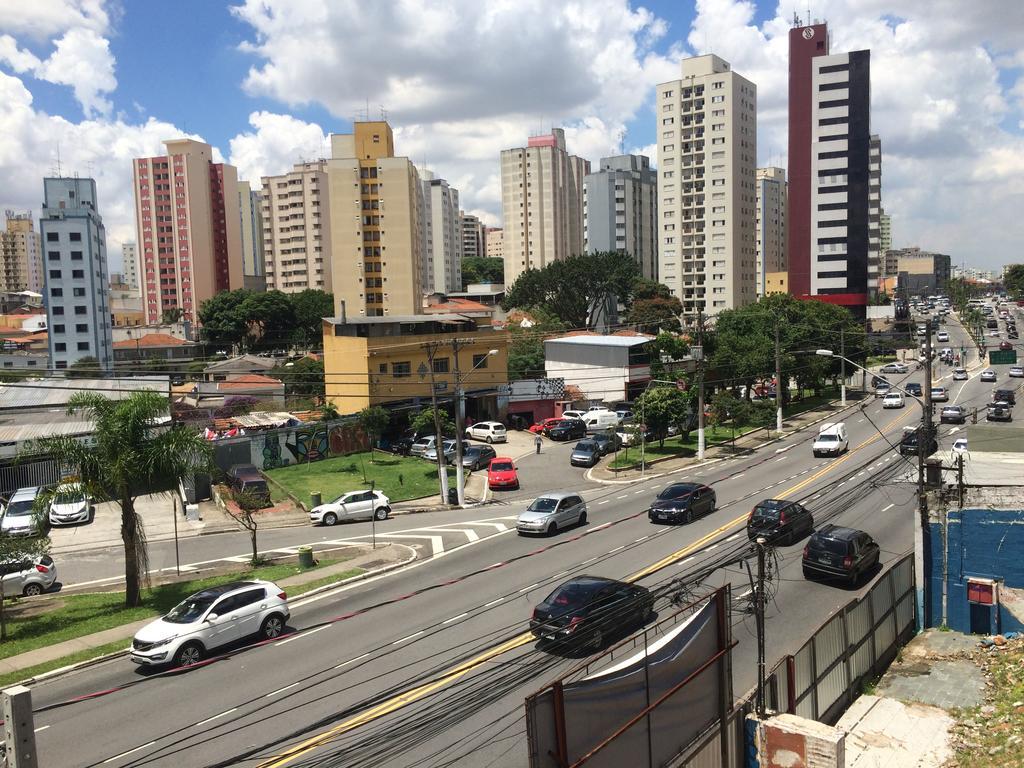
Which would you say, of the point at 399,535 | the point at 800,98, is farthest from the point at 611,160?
the point at 399,535

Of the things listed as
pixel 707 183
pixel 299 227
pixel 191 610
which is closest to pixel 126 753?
pixel 191 610

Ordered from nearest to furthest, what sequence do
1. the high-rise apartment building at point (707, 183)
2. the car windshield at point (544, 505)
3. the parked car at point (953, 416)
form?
the car windshield at point (544, 505)
the parked car at point (953, 416)
the high-rise apartment building at point (707, 183)

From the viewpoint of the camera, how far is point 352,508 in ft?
119

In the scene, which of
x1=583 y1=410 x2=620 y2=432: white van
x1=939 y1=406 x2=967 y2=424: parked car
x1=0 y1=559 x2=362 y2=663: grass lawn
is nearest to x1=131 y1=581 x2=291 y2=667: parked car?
x1=0 y1=559 x2=362 y2=663: grass lawn

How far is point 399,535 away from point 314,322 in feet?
302

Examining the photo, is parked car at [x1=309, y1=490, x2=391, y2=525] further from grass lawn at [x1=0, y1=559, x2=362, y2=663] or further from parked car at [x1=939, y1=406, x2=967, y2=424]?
parked car at [x1=939, y1=406, x2=967, y2=424]

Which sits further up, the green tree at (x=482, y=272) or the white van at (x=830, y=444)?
the green tree at (x=482, y=272)

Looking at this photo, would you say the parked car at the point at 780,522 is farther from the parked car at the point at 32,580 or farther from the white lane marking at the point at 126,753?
the parked car at the point at 32,580

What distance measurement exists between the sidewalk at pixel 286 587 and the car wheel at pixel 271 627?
3058 mm

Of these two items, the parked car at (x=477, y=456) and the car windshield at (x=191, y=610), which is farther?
the parked car at (x=477, y=456)

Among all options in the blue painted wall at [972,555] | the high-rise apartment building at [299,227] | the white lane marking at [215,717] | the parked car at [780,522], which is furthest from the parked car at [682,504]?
the high-rise apartment building at [299,227]

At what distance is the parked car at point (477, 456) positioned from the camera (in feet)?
155

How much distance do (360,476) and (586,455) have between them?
12997 mm

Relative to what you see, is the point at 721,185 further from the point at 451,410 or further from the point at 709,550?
the point at 709,550
